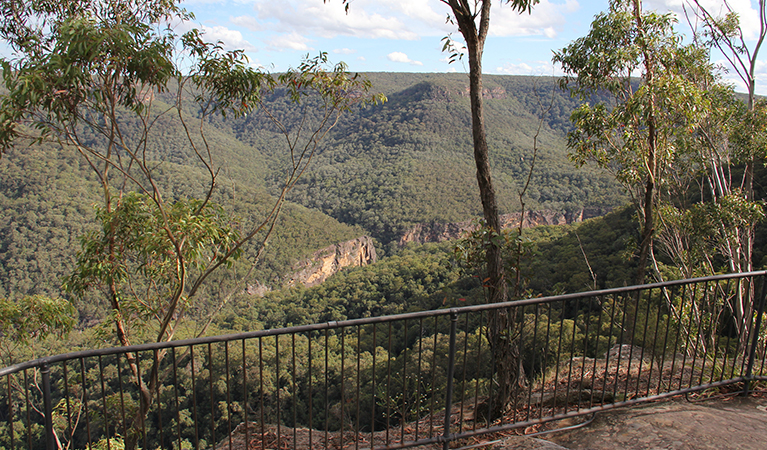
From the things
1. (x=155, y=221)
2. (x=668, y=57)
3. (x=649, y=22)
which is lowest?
(x=155, y=221)

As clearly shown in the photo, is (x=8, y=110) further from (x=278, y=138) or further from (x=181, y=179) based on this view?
(x=278, y=138)

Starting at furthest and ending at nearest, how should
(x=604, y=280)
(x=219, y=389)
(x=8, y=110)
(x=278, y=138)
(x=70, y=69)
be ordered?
(x=278, y=138)
(x=219, y=389)
(x=604, y=280)
(x=8, y=110)
(x=70, y=69)

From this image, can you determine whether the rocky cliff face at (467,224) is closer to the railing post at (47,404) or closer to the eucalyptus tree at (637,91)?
the eucalyptus tree at (637,91)

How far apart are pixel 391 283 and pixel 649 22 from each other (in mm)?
34293

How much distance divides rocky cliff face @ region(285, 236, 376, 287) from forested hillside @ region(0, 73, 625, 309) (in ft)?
3.33

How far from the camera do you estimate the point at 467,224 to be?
168 ft

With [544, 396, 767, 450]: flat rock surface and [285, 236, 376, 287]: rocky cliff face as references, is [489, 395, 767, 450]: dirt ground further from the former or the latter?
[285, 236, 376, 287]: rocky cliff face

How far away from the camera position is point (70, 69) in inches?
144

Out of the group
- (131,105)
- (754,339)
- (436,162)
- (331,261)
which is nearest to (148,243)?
(131,105)

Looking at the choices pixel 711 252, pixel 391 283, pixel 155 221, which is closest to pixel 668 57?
pixel 711 252

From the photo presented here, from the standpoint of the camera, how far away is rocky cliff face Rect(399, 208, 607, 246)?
50.8 metres

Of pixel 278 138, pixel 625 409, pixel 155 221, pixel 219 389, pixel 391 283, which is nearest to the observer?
pixel 625 409

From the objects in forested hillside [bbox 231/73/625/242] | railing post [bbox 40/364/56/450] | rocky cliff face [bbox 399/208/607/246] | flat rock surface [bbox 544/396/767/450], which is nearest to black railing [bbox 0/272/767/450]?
railing post [bbox 40/364/56/450]

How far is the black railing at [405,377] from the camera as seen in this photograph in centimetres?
220
